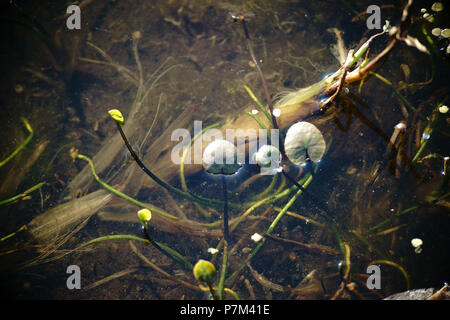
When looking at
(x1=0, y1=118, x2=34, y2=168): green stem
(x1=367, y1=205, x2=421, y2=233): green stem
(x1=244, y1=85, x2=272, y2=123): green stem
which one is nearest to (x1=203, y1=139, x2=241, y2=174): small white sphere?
(x1=244, y1=85, x2=272, y2=123): green stem

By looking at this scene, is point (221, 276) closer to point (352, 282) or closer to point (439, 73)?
point (352, 282)

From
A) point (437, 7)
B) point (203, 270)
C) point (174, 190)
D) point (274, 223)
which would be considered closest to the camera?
point (203, 270)

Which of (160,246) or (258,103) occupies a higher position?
(258,103)

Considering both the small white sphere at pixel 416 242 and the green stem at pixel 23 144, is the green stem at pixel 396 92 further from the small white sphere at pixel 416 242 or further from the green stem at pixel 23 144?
the green stem at pixel 23 144

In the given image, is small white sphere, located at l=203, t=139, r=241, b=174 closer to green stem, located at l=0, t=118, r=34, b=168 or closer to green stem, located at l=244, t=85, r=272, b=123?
green stem, located at l=244, t=85, r=272, b=123

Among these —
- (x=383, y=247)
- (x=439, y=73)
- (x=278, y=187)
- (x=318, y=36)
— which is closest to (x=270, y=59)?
(x=318, y=36)

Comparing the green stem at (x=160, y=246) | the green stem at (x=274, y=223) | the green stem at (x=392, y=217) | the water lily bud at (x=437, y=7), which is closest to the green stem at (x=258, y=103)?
the green stem at (x=274, y=223)

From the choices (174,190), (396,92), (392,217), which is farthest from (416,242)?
(174,190)

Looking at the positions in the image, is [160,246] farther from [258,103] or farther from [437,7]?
[437,7]
